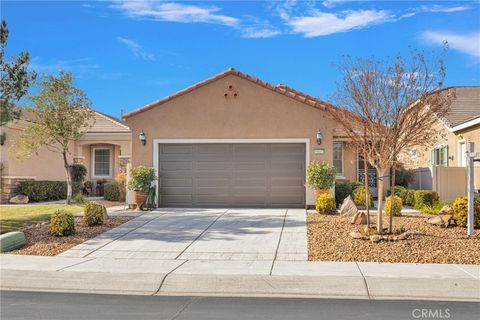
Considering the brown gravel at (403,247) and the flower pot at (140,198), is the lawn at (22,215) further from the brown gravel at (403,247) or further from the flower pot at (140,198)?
the brown gravel at (403,247)

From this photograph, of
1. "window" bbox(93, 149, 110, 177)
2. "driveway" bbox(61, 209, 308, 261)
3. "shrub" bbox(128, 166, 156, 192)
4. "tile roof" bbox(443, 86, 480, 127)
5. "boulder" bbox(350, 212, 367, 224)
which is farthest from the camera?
"window" bbox(93, 149, 110, 177)

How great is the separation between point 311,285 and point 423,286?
1.72 meters

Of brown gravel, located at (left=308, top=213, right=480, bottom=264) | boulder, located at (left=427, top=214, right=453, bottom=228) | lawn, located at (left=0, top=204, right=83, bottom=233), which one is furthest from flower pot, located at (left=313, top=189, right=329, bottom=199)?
lawn, located at (left=0, top=204, right=83, bottom=233)

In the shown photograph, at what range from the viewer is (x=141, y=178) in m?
16.6

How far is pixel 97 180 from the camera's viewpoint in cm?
2534

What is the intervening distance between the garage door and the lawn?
11.4 ft

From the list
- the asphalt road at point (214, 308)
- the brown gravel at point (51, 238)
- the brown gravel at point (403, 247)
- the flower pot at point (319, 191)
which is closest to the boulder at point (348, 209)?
the flower pot at point (319, 191)

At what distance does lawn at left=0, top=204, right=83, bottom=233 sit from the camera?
44.1ft

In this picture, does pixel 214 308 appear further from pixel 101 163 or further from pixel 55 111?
pixel 101 163

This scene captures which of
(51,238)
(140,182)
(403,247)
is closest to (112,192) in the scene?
(140,182)

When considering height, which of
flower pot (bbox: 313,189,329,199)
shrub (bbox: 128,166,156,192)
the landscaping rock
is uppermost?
shrub (bbox: 128,166,156,192)

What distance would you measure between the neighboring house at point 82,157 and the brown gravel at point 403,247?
41.5ft

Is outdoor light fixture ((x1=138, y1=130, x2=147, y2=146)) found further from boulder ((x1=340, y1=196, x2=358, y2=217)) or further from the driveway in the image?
boulder ((x1=340, y1=196, x2=358, y2=217))

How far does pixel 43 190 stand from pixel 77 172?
8.67ft
